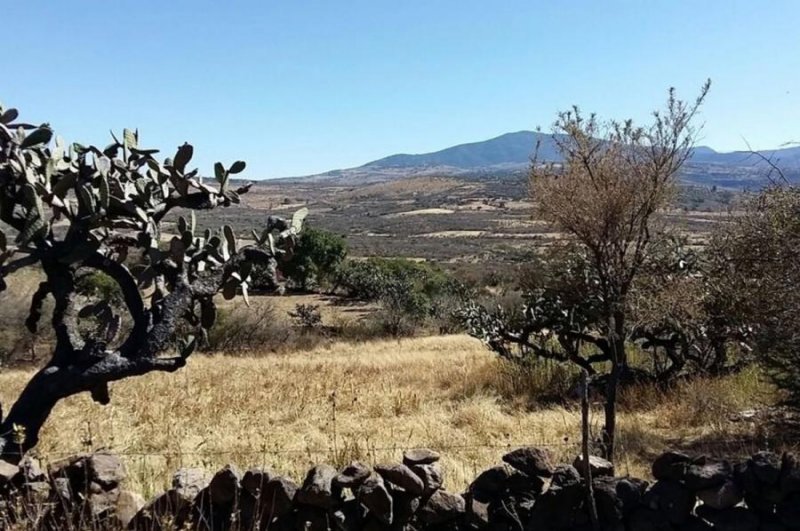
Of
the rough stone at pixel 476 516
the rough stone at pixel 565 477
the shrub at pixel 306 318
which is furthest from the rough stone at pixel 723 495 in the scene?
the shrub at pixel 306 318

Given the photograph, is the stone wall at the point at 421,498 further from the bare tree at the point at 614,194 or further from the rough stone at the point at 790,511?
the bare tree at the point at 614,194

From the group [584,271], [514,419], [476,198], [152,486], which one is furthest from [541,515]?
[476,198]

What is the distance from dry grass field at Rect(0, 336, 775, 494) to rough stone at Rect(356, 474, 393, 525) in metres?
1.28

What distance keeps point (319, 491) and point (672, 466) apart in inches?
86.2

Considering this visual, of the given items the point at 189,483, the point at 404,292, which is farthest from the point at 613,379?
the point at 404,292

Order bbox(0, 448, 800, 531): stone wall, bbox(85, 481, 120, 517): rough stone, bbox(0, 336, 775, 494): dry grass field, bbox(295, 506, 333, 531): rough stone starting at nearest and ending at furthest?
bbox(85, 481, 120, 517): rough stone < bbox(0, 448, 800, 531): stone wall < bbox(295, 506, 333, 531): rough stone < bbox(0, 336, 775, 494): dry grass field

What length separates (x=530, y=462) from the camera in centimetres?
444

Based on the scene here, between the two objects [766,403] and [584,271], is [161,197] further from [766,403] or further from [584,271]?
[766,403]

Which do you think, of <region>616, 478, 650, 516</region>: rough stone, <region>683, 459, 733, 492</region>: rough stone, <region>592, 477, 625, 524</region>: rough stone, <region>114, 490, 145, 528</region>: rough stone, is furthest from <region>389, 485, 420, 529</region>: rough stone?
<region>683, 459, 733, 492</region>: rough stone

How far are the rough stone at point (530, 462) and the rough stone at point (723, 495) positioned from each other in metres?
0.92

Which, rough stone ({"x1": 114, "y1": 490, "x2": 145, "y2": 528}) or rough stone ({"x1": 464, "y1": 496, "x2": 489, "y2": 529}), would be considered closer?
rough stone ({"x1": 114, "y1": 490, "x2": 145, "y2": 528})

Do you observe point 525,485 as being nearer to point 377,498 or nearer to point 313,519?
point 377,498

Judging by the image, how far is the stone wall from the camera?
419 cm

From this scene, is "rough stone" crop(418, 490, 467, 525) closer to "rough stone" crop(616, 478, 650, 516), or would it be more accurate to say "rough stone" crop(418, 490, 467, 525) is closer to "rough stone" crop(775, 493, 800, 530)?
"rough stone" crop(616, 478, 650, 516)
